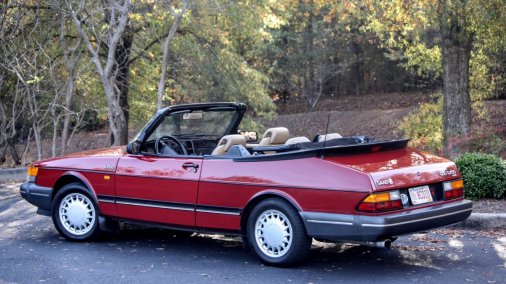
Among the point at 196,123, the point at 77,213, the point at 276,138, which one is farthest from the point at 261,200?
the point at 77,213

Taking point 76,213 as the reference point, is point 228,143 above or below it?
above

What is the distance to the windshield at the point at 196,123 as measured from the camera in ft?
28.6

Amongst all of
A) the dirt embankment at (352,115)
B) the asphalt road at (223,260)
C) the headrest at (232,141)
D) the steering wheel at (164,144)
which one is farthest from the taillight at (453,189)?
the dirt embankment at (352,115)

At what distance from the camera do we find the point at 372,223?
664 centimetres

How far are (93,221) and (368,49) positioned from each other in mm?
27938

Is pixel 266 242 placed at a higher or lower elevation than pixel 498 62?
lower

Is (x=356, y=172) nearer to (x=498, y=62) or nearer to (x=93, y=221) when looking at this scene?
(x=93, y=221)

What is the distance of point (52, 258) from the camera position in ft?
25.8

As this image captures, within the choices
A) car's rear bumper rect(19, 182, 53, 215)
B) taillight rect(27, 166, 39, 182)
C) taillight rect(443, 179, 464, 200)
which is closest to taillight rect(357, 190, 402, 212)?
taillight rect(443, 179, 464, 200)

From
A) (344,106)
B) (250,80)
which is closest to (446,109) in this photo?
(250,80)

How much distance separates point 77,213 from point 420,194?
3883 millimetres

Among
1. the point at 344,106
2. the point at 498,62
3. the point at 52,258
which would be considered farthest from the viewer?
the point at 344,106

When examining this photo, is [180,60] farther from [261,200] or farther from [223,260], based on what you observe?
[261,200]

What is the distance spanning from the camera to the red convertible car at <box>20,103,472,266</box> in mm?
6816
